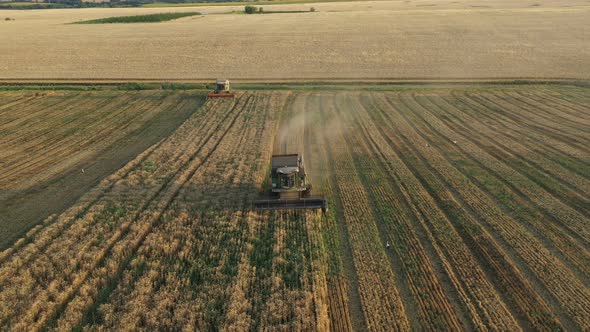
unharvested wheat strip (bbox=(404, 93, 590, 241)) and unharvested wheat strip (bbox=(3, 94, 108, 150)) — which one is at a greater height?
unharvested wheat strip (bbox=(3, 94, 108, 150))

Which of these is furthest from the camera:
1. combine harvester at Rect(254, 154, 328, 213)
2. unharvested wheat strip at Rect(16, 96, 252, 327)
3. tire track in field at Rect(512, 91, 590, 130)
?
tire track in field at Rect(512, 91, 590, 130)

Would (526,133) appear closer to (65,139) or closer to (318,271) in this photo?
(318,271)

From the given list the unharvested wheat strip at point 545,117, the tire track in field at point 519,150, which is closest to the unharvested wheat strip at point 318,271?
the tire track in field at point 519,150

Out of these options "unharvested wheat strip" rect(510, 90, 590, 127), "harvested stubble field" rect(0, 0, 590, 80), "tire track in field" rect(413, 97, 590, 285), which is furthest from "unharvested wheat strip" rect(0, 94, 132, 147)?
"unharvested wheat strip" rect(510, 90, 590, 127)

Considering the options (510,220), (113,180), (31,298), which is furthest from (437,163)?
(31,298)

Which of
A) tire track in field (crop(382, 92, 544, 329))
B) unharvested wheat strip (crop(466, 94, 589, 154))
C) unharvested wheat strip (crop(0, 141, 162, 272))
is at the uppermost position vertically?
unharvested wheat strip (crop(466, 94, 589, 154))

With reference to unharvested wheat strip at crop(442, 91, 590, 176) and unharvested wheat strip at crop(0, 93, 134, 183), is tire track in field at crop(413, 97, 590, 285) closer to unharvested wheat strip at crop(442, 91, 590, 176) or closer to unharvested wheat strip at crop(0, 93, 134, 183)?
unharvested wheat strip at crop(442, 91, 590, 176)
